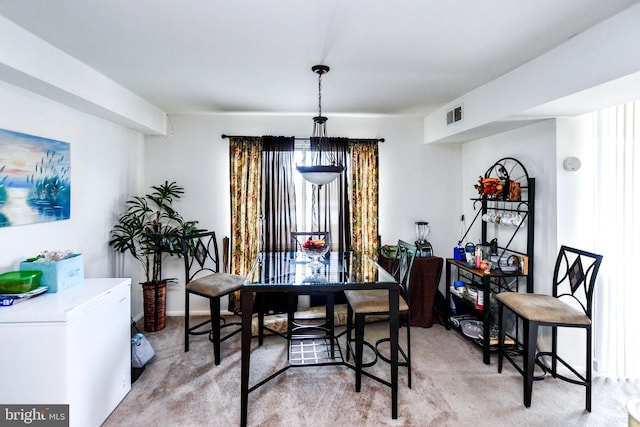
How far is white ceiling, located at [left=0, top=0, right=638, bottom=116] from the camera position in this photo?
162 centimetres

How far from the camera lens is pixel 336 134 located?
3.86m

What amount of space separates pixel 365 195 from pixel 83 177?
294 cm

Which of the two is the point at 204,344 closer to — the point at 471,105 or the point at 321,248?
the point at 321,248

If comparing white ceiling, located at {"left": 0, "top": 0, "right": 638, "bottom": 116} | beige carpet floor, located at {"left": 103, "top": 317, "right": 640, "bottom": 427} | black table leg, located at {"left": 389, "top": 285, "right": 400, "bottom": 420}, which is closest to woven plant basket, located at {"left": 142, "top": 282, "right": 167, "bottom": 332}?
beige carpet floor, located at {"left": 103, "top": 317, "right": 640, "bottom": 427}

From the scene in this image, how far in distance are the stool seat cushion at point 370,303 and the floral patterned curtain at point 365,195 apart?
1.38 metres

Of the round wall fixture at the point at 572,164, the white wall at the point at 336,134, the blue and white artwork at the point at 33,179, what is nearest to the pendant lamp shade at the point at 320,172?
the white wall at the point at 336,134

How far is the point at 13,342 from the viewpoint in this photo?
65.6 inches

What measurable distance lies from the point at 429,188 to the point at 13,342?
4.04 m

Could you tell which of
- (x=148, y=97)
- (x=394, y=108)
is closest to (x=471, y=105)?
(x=394, y=108)

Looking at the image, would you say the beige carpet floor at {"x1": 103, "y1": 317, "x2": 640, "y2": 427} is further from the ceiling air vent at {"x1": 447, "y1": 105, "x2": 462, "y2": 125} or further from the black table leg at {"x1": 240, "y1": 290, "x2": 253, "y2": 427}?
the ceiling air vent at {"x1": 447, "y1": 105, "x2": 462, "y2": 125}

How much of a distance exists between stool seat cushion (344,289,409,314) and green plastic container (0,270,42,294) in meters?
2.13

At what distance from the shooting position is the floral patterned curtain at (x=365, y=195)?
3.81m

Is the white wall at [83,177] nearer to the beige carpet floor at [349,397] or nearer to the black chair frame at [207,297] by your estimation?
the black chair frame at [207,297]

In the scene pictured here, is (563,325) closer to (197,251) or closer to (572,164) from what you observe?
(572,164)
